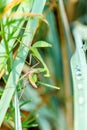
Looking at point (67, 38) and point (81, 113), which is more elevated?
point (67, 38)

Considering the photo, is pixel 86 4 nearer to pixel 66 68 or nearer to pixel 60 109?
pixel 66 68

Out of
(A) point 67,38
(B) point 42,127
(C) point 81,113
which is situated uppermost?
(A) point 67,38

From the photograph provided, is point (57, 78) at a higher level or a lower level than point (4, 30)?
lower

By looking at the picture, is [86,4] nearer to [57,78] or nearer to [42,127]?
[57,78]

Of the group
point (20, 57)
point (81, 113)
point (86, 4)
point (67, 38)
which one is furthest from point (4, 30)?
point (86, 4)

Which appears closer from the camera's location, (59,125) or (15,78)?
(15,78)

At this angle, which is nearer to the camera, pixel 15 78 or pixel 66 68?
pixel 15 78

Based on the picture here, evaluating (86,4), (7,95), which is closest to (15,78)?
(7,95)

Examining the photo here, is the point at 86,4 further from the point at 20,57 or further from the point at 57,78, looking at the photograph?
the point at 20,57
